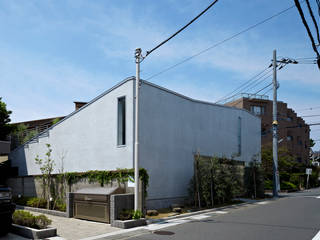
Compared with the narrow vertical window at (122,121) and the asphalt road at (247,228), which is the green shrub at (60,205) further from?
the asphalt road at (247,228)

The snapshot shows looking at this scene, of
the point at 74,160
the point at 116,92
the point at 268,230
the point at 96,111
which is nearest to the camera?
the point at 268,230

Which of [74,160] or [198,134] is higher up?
[198,134]

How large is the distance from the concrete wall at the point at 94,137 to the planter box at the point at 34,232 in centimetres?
510

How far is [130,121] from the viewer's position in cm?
1397

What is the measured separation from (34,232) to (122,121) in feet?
23.0

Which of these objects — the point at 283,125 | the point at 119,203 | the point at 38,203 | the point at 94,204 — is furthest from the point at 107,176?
the point at 283,125

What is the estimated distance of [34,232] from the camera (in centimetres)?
864

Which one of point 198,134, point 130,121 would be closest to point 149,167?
point 130,121

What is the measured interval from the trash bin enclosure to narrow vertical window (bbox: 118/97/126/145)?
296 cm

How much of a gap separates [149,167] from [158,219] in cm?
298

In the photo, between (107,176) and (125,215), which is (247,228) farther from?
(107,176)

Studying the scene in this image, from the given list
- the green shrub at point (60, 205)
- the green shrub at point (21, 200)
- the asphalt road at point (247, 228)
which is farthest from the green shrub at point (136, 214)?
the green shrub at point (21, 200)

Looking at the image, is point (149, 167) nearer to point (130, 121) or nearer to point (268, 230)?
point (130, 121)

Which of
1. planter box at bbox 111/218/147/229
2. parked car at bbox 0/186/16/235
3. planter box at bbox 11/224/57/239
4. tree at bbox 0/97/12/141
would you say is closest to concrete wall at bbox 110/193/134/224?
planter box at bbox 111/218/147/229
